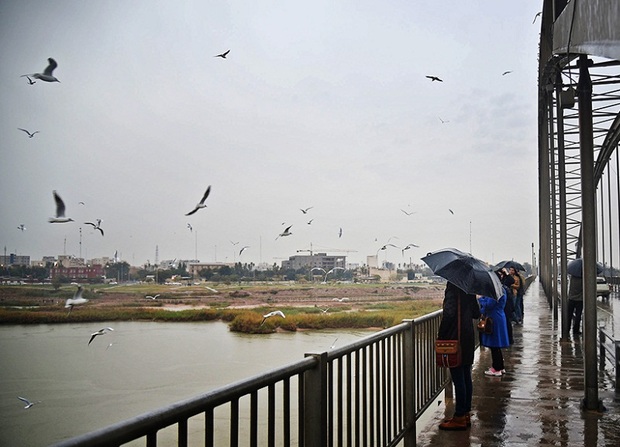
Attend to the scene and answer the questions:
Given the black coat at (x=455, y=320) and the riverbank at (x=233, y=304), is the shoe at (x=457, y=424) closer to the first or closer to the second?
the black coat at (x=455, y=320)

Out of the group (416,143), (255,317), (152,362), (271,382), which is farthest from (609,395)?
(416,143)

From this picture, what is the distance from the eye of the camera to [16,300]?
6625 cm

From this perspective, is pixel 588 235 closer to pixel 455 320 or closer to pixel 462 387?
pixel 455 320

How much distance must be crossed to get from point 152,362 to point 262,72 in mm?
80086

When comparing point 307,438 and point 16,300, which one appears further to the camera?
point 16,300

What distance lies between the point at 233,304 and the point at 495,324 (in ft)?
238

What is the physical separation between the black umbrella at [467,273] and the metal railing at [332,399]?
535 mm

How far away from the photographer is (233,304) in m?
79.3

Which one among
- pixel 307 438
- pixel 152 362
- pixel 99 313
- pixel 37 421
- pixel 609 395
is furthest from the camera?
pixel 99 313

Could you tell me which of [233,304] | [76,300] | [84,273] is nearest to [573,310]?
[76,300]

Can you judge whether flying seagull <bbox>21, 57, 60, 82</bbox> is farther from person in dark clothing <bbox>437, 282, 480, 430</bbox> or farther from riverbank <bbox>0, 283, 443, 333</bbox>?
riverbank <bbox>0, 283, 443, 333</bbox>

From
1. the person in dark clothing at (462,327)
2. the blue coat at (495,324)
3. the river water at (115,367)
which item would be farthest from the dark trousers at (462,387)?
the river water at (115,367)

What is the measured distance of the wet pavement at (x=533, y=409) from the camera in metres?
5.58

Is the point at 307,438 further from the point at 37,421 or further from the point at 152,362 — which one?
the point at 152,362
